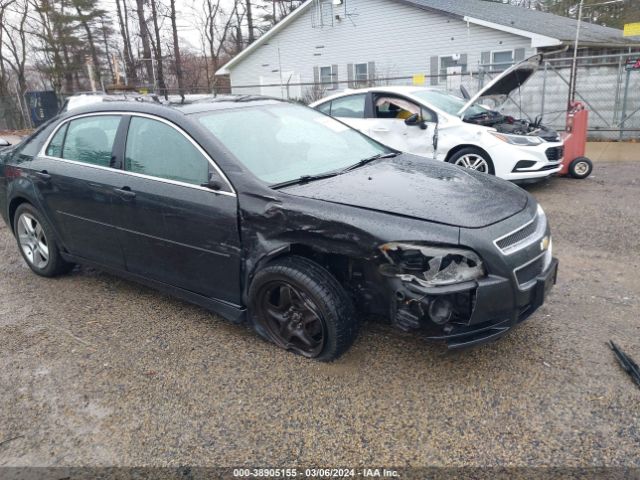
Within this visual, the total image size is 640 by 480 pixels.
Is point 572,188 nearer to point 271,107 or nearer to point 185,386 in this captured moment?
point 271,107

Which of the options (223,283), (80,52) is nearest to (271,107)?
(223,283)

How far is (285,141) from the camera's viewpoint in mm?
3561

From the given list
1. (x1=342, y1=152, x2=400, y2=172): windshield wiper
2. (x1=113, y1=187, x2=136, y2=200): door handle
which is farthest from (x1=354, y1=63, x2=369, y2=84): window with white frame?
(x1=113, y1=187, x2=136, y2=200): door handle

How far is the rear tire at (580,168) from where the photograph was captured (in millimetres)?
8273

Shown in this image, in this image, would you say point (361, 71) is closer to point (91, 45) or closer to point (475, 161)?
point (475, 161)

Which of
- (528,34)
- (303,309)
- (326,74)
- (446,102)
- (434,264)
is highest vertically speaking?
(528,34)

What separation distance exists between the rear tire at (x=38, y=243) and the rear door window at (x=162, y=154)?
4.48 feet

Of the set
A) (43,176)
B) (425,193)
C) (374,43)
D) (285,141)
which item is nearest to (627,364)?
(425,193)

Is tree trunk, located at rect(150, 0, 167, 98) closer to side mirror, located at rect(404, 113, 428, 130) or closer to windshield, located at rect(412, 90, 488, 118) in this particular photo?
windshield, located at rect(412, 90, 488, 118)

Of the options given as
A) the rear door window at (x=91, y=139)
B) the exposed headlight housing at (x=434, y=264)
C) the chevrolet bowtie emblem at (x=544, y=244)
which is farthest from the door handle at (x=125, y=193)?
the chevrolet bowtie emblem at (x=544, y=244)

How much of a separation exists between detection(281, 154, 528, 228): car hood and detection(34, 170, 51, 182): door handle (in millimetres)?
2345

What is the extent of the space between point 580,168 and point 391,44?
1441 centimetres

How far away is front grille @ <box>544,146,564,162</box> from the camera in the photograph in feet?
23.6

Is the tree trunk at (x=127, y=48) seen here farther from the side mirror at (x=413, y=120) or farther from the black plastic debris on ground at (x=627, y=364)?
the black plastic debris on ground at (x=627, y=364)
